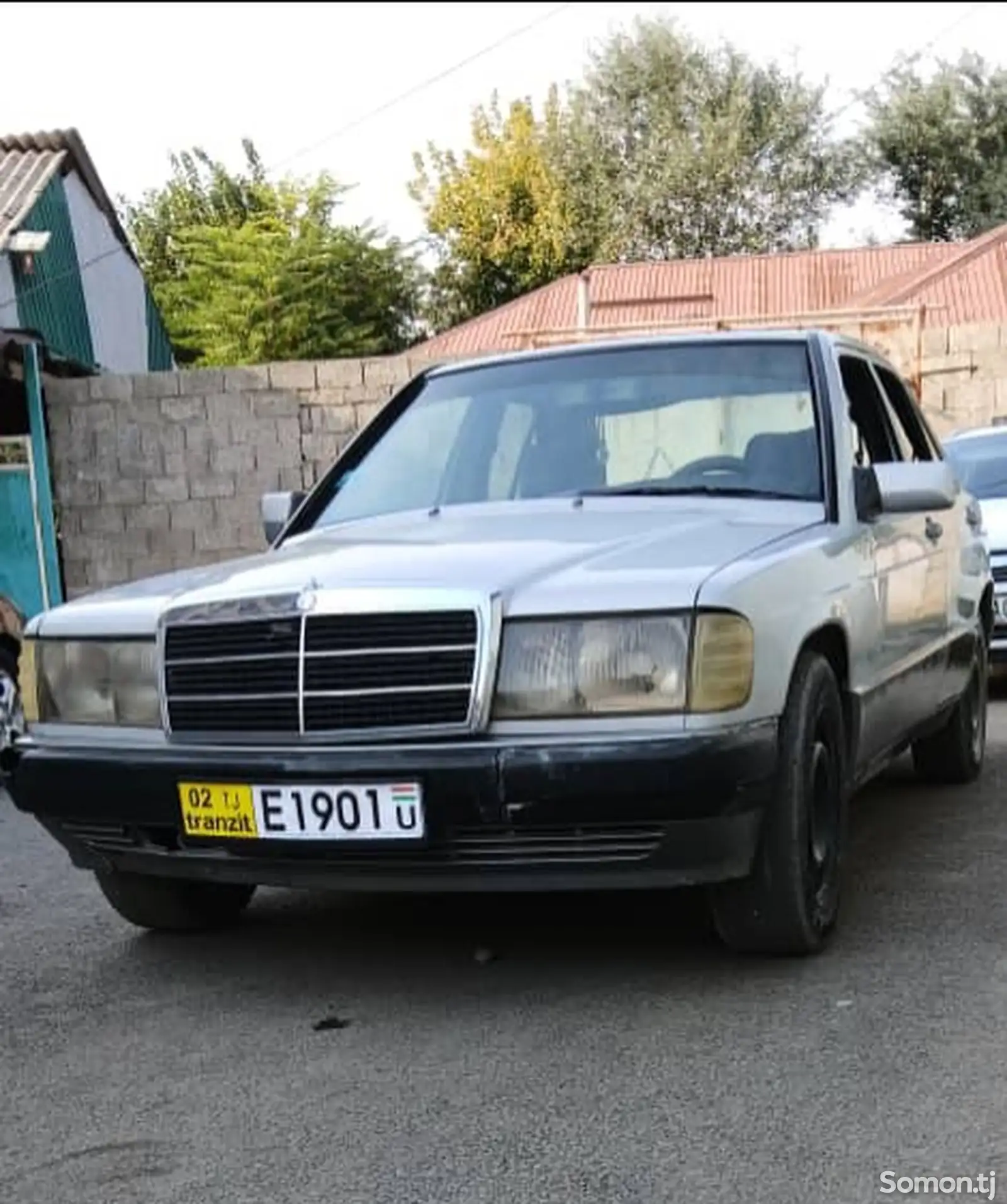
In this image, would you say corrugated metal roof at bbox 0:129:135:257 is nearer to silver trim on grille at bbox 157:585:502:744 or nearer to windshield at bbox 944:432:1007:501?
windshield at bbox 944:432:1007:501

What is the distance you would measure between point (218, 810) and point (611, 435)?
1.77 meters

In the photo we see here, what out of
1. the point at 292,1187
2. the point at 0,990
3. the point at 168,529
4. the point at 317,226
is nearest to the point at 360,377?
the point at 168,529

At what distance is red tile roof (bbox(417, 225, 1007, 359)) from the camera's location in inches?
918

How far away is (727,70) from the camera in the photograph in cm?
3588

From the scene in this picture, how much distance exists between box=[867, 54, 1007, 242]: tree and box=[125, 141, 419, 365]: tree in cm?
1156

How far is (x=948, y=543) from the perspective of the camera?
536 centimetres

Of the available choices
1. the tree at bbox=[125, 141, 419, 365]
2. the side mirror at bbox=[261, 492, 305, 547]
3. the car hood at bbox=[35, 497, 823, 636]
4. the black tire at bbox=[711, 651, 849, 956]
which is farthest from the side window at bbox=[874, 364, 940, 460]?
the tree at bbox=[125, 141, 419, 365]

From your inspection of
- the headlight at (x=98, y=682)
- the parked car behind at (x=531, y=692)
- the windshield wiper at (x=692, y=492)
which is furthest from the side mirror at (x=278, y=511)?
the headlight at (x=98, y=682)

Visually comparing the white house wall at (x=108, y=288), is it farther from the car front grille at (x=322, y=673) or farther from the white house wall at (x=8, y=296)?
the car front grille at (x=322, y=673)

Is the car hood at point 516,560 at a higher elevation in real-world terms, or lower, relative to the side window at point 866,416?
lower

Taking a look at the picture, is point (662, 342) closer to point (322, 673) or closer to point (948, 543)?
point (948, 543)

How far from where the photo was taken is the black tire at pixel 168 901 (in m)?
4.03

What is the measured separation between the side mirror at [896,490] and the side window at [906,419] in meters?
0.93

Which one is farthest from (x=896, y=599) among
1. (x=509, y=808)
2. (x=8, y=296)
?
(x=8, y=296)
